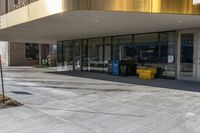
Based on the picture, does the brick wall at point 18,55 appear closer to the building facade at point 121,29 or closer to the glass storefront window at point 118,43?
the building facade at point 121,29

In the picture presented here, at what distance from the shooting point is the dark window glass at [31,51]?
111 feet

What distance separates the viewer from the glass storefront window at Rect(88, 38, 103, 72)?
66.7 feet

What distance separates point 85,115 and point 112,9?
13.5 ft

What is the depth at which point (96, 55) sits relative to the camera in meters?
20.8

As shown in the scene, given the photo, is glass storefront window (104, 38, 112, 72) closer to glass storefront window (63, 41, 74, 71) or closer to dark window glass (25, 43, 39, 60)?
glass storefront window (63, 41, 74, 71)

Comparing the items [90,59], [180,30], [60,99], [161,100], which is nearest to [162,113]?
[161,100]

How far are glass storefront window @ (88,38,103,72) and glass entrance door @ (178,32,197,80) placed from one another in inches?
284

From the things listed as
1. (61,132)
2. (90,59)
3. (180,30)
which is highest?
(180,30)

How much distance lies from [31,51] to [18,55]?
181cm

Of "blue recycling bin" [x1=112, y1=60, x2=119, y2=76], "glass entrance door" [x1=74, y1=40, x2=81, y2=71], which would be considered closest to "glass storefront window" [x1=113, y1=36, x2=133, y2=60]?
"blue recycling bin" [x1=112, y1=60, x2=119, y2=76]

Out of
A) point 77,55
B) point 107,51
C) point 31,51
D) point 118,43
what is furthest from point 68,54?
point 31,51

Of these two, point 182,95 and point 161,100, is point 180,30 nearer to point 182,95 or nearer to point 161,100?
point 182,95

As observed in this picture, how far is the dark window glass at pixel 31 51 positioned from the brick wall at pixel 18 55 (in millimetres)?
574

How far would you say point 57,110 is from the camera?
7371 millimetres
